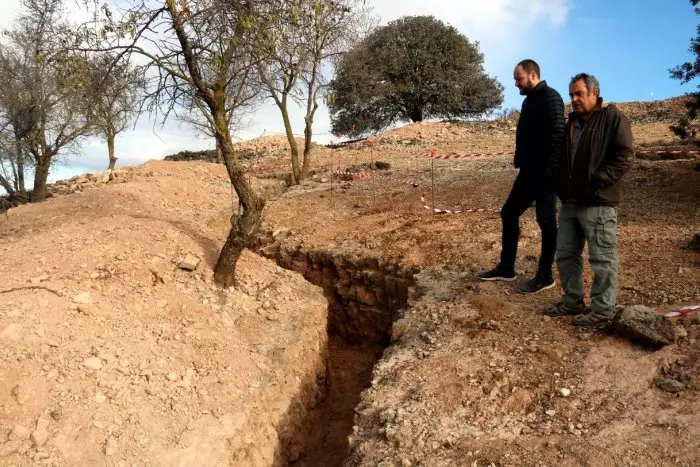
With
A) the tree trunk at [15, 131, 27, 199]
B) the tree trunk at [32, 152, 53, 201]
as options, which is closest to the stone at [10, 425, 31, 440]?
the tree trunk at [32, 152, 53, 201]

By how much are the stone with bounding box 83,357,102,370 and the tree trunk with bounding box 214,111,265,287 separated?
5.74 feet

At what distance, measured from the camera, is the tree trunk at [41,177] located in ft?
44.2

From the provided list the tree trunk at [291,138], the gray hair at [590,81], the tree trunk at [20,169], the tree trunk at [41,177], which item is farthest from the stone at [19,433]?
the tree trunk at [20,169]

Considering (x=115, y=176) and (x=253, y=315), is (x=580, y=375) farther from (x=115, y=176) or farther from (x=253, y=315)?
(x=115, y=176)

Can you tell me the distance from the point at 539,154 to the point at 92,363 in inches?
174

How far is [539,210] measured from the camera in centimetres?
Answer: 496

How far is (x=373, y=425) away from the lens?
3.95m

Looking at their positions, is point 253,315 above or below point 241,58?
below

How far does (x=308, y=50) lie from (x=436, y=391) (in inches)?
373

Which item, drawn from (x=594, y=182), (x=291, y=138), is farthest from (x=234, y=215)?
(x=291, y=138)

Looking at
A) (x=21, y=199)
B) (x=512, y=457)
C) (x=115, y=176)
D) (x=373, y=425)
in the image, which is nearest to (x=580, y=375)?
(x=512, y=457)

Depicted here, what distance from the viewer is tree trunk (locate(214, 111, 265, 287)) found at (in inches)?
223

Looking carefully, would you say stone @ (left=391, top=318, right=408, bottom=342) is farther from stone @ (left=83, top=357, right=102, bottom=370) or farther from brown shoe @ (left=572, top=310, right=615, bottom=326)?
stone @ (left=83, top=357, right=102, bottom=370)

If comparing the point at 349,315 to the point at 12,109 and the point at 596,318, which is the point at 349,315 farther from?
the point at 12,109
